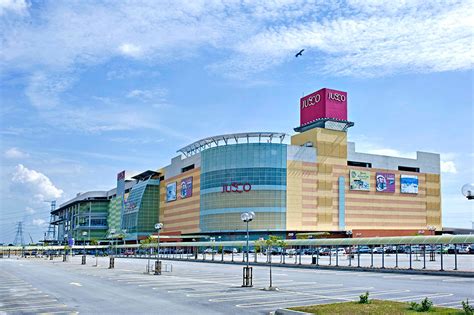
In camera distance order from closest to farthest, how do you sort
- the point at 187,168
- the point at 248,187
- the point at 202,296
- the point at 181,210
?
the point at 202,296 < the point at 248,187 < the point at 187,168 < the point at 181,210

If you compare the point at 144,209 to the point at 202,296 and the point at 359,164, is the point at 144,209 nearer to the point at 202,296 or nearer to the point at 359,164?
the point at 359,164

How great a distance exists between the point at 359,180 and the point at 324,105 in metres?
23.9

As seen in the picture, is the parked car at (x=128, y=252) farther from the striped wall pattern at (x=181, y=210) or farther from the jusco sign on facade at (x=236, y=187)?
the jusco sign on facade at (x=236, y=187)

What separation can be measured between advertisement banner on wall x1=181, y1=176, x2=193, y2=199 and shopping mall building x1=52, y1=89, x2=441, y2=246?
307 mm

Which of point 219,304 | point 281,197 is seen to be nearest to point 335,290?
point 219,304

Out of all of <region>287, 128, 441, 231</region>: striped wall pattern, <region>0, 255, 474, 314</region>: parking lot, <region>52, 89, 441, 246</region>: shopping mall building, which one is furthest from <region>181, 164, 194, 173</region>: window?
<region>0, 255, 474, 314</region>: parking lot

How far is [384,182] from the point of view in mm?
148375

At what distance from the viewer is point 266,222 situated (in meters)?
135

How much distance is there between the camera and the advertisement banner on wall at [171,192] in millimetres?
169500

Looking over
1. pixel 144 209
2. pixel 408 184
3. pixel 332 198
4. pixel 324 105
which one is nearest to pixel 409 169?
pixel 408 184

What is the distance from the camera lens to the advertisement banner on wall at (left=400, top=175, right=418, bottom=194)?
500ft

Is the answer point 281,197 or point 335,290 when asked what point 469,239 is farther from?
point 281,197

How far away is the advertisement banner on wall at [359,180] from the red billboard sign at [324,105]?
16.2 metres

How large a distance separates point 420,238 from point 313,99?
96985 mm
